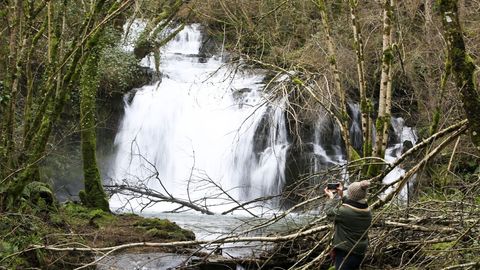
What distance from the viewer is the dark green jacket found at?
568 cm

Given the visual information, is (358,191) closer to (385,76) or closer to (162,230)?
(385,76)

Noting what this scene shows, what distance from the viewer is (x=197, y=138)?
19.8 metres

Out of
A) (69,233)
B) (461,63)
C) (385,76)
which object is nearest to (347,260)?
(461,63)

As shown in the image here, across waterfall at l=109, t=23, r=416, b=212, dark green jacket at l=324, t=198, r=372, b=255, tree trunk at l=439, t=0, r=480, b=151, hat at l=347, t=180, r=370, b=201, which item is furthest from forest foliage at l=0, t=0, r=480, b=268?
waterfall at l=109, t=23, r=416, b=212

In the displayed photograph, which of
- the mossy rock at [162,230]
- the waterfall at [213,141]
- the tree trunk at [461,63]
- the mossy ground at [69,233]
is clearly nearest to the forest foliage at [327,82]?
the tree trunk at [461,63]

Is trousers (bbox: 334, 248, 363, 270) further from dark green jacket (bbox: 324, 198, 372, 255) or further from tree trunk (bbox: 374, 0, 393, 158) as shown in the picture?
tree trunk (bbox: 374, 0, 393, 158)

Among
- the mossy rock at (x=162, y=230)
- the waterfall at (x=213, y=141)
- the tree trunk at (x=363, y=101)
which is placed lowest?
the mossy rock at (x=162, y=230)

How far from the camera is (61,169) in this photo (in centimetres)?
1700

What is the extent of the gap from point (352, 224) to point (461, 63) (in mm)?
2292

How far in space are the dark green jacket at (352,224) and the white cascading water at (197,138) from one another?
37.3 ft

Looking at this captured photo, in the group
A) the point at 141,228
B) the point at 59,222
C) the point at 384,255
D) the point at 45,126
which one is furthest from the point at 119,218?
the point at 384,255

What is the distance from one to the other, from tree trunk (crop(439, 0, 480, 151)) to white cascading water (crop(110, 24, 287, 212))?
527 inches

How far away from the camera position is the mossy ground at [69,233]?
739 cm

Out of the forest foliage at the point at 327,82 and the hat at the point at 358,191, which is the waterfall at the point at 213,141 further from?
the hat at the point at 358,191
